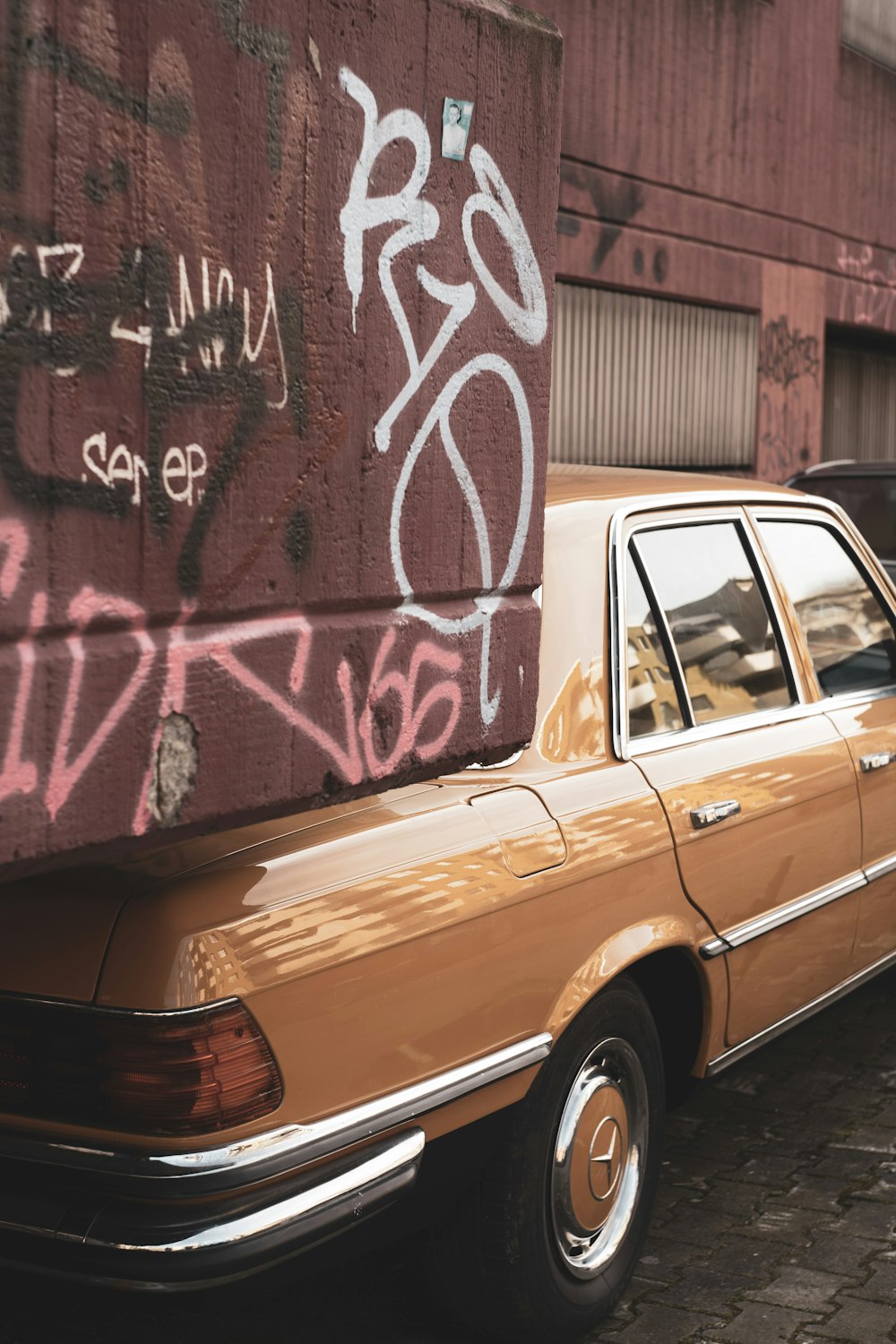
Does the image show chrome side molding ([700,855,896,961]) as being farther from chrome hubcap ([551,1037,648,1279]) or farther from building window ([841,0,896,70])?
building window ([841,0,896,70])

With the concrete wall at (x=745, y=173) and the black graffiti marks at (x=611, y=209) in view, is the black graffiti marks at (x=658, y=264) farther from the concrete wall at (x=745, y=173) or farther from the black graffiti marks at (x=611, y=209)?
the black graffiti marks at (x=611, y=209)

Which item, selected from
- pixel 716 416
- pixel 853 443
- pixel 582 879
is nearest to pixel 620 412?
pixel 716 416

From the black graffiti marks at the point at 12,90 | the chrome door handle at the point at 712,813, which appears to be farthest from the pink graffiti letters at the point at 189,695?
the chrome door handle at the point at 712,813

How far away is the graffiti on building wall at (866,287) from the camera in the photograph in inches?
520

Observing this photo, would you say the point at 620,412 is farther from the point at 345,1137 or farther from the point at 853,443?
the point at 345,1137

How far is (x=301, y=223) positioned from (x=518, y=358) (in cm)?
55

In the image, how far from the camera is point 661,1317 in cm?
323

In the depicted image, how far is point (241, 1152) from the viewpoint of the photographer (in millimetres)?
2318

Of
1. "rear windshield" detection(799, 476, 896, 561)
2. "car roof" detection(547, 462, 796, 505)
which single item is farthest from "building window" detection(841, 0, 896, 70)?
"car roof" detection(547, 462, 796, 505)

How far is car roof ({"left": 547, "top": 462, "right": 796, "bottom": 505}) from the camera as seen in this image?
3506 millimetres

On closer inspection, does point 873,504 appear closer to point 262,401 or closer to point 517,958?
point 517,958

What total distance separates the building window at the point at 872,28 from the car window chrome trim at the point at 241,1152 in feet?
39.7

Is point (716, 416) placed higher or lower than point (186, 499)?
higher

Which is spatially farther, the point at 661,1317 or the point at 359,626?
the point at 661,1317
